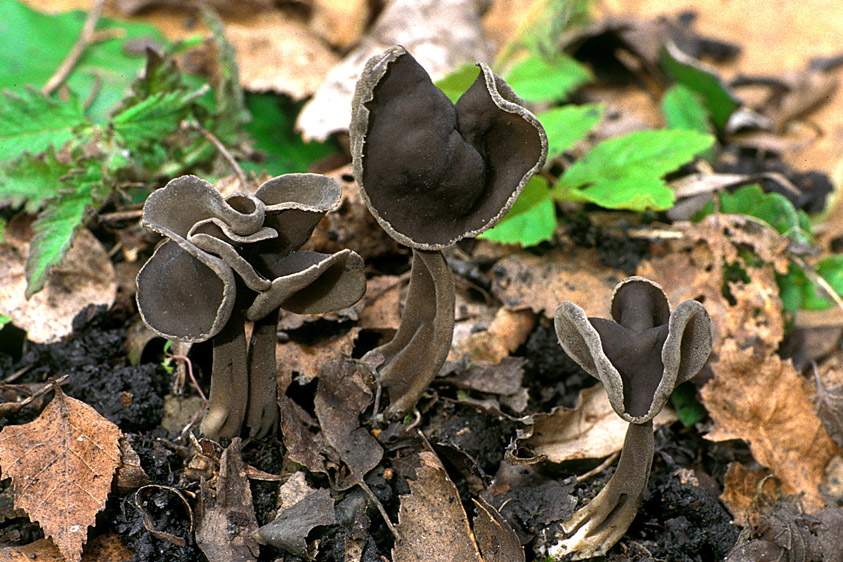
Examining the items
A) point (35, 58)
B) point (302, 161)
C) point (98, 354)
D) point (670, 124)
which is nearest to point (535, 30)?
point (670, 124)

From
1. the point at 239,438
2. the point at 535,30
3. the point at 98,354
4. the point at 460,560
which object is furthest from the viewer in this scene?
the point at 535,30

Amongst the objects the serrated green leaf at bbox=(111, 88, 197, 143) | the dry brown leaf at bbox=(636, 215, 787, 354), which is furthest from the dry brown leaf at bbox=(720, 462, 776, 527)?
the serrated green leaf at bbox=(111, 88, 197, 143)

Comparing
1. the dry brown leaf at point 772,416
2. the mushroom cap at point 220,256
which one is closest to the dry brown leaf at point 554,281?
the dry brown leaf at point 772,416

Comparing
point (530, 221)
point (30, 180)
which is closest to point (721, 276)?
point (530, 221)

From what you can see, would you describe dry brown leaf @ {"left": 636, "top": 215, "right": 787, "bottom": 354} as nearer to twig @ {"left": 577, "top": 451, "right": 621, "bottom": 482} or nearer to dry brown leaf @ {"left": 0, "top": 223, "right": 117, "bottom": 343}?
twig @ {"left": 577, "top": 451, "right": 621, "bottom": 482}

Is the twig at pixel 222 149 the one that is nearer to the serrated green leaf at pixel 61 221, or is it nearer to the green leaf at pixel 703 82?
the serrated green leaf at pixel 61 221

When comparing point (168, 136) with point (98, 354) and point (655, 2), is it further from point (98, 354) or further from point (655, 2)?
point (655, 2)

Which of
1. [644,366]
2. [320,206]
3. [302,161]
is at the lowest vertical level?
A: [302,161]
